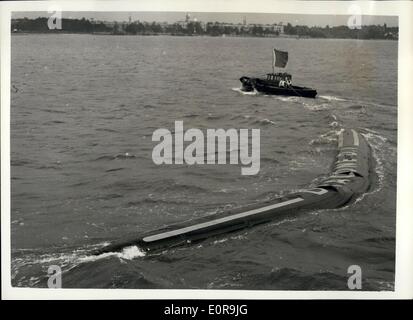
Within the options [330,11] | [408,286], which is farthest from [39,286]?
[330,11]

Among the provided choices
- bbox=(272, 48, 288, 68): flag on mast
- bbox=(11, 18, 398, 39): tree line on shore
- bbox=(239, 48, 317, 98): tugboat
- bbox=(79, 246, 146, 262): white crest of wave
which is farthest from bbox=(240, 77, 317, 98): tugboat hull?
bbox=(79, 246, 146, 262): white crest of wave

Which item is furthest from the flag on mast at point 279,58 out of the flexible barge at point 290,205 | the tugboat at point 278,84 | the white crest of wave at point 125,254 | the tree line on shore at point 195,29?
the white crest of wave at point 125,254

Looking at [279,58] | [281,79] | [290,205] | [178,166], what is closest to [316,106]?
[281,79]

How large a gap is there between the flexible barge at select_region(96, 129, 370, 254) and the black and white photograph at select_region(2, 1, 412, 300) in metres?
0.02

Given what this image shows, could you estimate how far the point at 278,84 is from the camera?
380cm

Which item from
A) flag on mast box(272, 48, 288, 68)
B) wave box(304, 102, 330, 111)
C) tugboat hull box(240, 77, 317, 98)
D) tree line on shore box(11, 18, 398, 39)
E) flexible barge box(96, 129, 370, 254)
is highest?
tree line on shore box(11, 18, 398, 39)

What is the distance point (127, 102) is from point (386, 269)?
2.23m

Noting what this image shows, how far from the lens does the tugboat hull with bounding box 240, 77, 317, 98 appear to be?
3691 millimetres

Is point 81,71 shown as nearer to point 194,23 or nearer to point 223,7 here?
point 194,23

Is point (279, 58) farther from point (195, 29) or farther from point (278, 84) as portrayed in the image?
point (195, 29)

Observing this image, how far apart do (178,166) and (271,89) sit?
39.8 inches

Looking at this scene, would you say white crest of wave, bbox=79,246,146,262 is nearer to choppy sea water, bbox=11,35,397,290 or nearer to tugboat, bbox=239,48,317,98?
choppy sea water, bbox=11,35,397,290

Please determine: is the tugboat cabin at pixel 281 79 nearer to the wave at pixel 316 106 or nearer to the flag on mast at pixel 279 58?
the flag on mast at pixel 279 58

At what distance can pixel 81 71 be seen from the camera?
11.5ft
